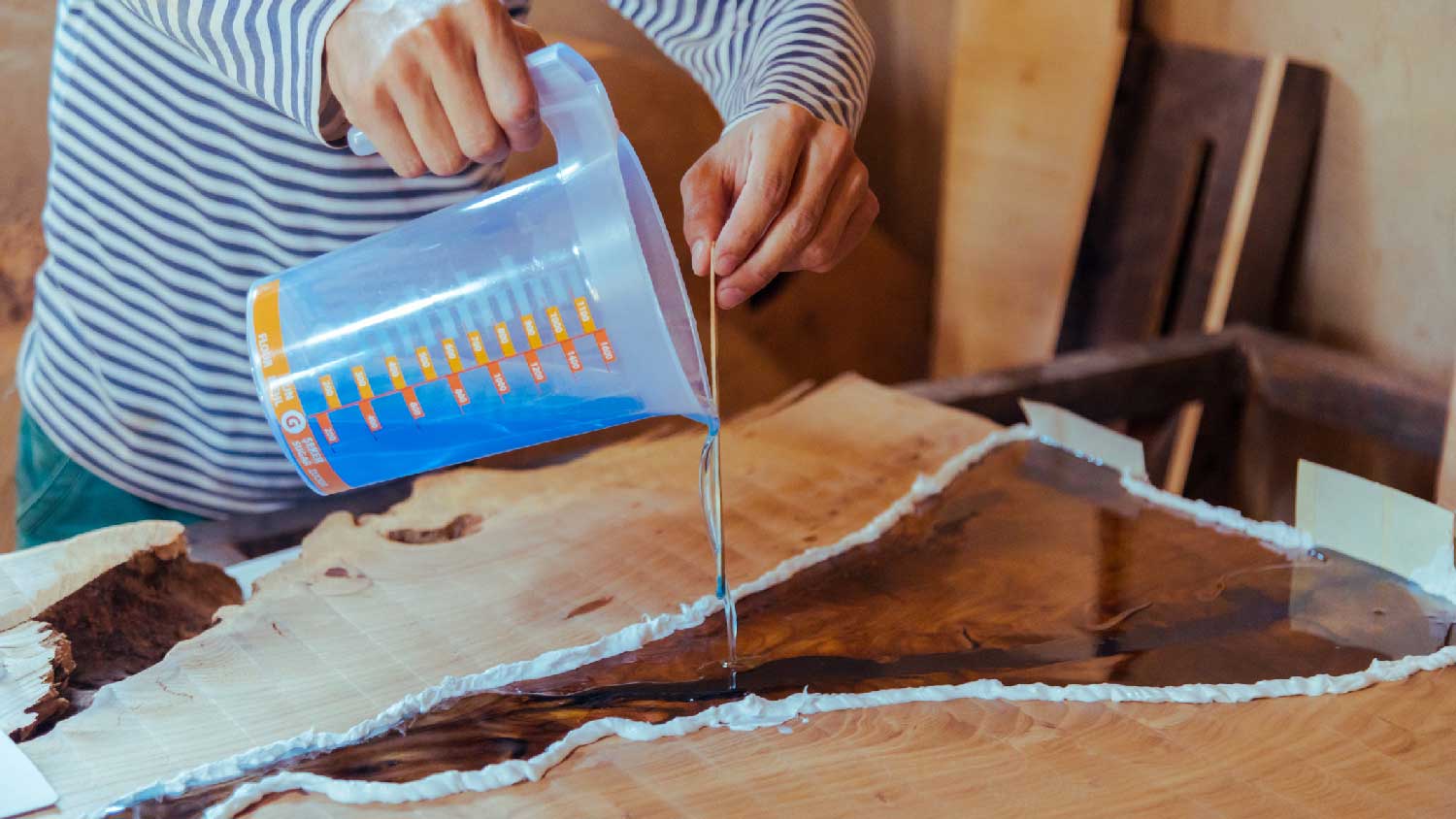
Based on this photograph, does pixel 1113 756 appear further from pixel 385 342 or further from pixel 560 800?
pixel 385 342

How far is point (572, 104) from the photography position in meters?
0.65

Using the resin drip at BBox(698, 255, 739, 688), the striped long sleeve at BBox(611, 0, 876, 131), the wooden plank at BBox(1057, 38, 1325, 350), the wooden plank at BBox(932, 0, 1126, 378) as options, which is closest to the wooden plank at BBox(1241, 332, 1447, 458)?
A: the wooden plank at BBox(1057, 38, 1325, 350)

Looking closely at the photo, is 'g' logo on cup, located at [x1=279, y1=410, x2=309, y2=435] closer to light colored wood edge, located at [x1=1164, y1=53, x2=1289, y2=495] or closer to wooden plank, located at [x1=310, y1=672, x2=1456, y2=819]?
wooden plank, located at [x1=310, y1=672, x2=1456, y2=819]

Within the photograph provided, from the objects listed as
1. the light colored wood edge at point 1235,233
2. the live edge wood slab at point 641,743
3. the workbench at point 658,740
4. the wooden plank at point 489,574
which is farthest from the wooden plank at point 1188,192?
the live edge wood slab at point 641,743

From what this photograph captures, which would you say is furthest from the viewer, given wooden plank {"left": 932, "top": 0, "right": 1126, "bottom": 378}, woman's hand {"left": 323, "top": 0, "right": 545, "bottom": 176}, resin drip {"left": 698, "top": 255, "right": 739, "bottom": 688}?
wooden plank {"left": 932, "top": 0, "right": 1126, "bottom": 378}

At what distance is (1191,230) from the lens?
1.60 m

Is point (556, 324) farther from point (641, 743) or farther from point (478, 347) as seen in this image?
point (641, 743)

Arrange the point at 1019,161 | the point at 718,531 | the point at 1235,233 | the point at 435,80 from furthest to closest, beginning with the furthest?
the point at 1019,161
the point at 1235,233
the point at 718,531
the point at 435,80

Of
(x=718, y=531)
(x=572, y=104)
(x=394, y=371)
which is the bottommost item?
(x=718, y=531)

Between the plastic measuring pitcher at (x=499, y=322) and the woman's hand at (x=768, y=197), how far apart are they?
2.1 inches

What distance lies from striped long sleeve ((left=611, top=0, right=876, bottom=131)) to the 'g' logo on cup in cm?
33

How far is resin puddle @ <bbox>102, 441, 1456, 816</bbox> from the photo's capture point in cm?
69

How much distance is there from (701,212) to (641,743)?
1.00 ft

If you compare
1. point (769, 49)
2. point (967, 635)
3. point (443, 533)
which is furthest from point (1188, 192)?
point (443, 533)
